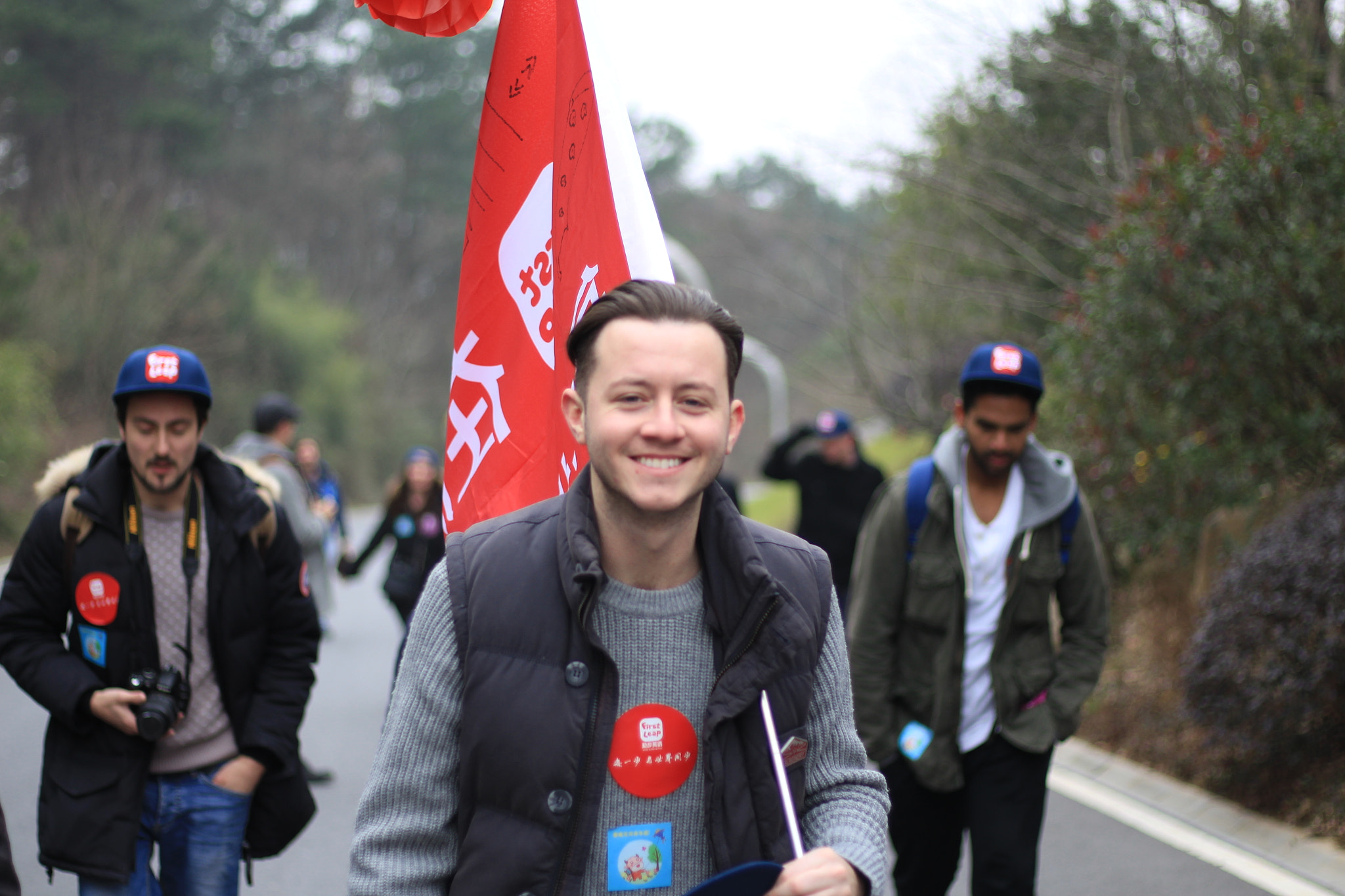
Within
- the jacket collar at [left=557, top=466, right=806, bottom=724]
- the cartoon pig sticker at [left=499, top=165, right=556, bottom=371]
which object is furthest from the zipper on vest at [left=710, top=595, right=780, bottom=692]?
the cartoon pig sticker at [left=499, top=165, right=556, bottom=371]

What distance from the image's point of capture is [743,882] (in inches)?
67.1

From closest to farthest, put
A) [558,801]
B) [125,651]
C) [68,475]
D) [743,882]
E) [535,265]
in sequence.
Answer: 1. [743,882]
2. [558,801]
3. [535,265]
4. [125,651]
5. [68,475]

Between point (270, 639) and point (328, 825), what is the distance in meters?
3.07

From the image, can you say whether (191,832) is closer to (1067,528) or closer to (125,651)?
(125,651)

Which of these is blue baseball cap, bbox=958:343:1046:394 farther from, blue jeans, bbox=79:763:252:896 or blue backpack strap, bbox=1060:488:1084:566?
blue jeans, bbox=79:763:252:896

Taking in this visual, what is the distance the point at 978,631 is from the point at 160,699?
224 cm

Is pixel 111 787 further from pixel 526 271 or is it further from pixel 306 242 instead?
pixel 306 242

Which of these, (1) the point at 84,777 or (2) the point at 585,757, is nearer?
(2) the point at 585,757

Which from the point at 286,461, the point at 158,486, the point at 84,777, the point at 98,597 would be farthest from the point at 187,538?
the point at 286,461

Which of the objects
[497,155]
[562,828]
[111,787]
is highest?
Result: [497,155]

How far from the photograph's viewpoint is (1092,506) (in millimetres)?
9234

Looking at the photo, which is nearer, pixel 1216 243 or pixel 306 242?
pixel 1216 243

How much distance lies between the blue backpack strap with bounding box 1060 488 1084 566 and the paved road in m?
1.98

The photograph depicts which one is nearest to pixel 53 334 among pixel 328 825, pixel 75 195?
pixel 75 195
